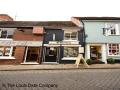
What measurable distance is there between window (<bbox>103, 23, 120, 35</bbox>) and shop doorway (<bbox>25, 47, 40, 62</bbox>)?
8.33 metres

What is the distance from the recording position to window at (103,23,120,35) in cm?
2108

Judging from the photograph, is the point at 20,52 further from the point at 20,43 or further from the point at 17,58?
the point at 20,43

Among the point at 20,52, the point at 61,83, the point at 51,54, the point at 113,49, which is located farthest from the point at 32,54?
the point at 61,83

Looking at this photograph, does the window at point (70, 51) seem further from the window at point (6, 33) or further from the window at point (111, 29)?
the window at point (6, 33)

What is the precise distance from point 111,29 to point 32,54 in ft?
32.6

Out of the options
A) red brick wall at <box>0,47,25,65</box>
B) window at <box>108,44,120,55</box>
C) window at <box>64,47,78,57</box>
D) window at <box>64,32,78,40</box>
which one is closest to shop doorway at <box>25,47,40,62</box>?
red brick wall at <box>0,47,25,65</box>

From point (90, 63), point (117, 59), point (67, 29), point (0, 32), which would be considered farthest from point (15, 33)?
point (117, 59)

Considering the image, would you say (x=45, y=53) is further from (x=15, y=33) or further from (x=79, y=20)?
(x=79, y=20)

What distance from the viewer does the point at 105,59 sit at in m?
20.5

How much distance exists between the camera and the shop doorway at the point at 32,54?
66.1ft

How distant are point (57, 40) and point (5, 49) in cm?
612

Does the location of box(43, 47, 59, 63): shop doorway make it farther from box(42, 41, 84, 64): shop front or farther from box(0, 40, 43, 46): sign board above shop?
box(0, 40, 43, 46): sign board above shop

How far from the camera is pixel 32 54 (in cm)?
2034

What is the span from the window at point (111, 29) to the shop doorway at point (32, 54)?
8332mm
